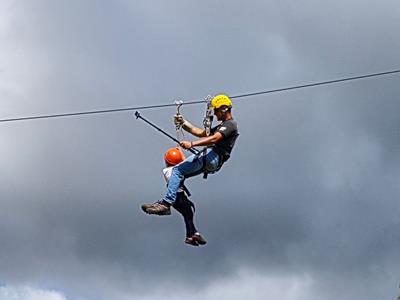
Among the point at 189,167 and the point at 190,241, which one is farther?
the point at 190,241

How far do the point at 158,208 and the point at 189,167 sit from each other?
1.03 metres

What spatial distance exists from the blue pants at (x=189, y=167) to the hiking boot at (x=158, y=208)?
0.86 feet

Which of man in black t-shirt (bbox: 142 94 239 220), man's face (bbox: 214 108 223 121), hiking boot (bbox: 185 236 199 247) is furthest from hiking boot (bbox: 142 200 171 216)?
man's face (bbox: 214 108 223 121)

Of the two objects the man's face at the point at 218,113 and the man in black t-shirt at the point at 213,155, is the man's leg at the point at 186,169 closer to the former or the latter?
the man in black t-shirt at the point at 213,155

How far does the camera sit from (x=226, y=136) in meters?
20.8

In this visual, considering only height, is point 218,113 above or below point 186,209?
above

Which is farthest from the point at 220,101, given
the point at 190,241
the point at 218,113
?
the point at 190,241

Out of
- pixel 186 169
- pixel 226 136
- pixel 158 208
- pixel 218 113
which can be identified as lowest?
pixel 158 208

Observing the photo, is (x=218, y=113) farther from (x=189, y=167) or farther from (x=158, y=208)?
(x=158, y=208)

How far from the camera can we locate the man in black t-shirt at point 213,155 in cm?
2072

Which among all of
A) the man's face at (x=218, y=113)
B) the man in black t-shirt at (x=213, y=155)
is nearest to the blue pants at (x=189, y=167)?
the man in black t-shirt at (x=213, y=155)

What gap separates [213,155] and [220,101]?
1.05 meters

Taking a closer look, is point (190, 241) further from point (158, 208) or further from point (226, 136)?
point (226, 136)

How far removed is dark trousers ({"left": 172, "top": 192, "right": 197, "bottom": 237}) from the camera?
69.8ft
